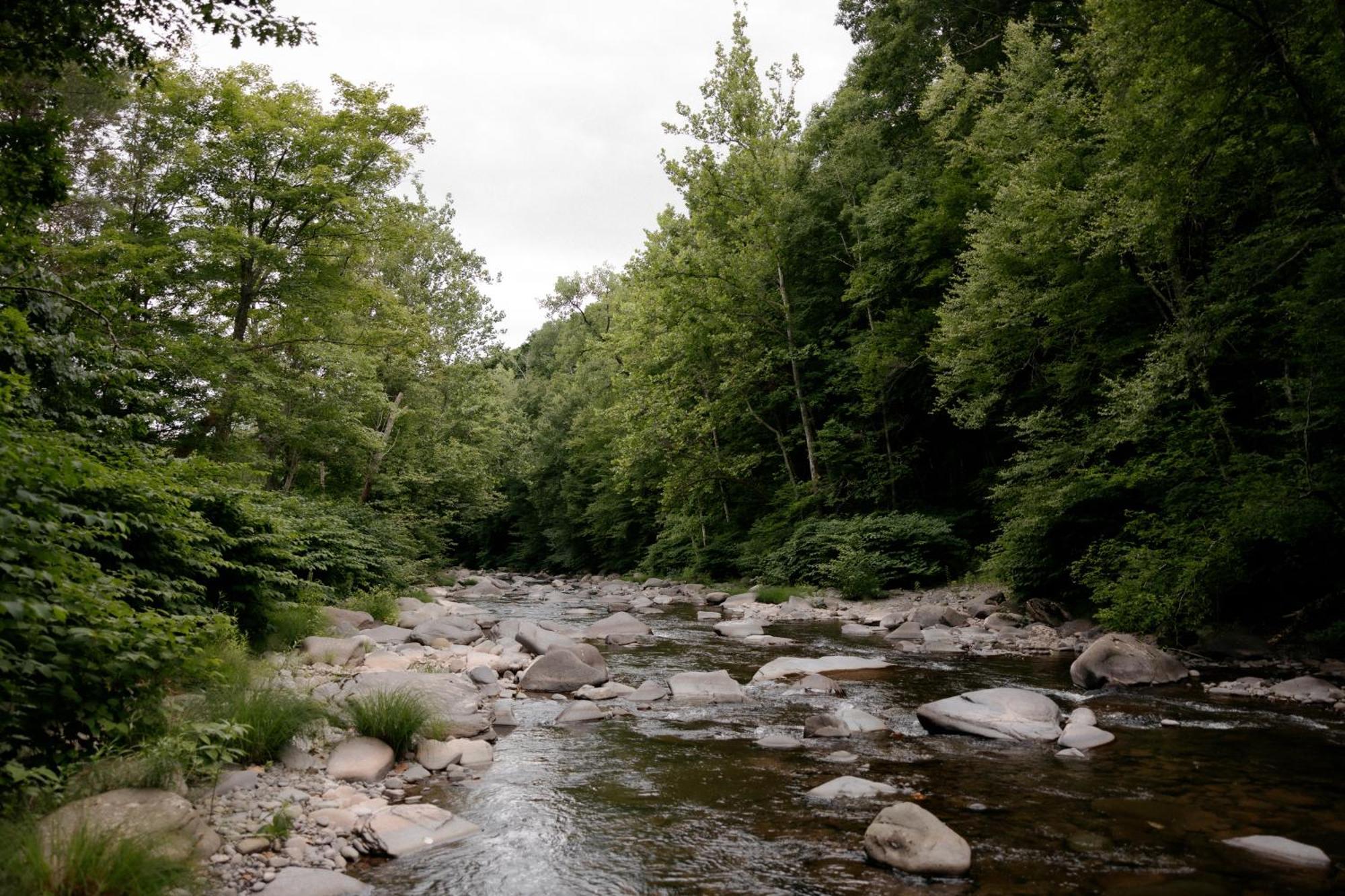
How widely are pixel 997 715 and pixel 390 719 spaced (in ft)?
19.6

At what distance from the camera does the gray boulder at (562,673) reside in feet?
30.5

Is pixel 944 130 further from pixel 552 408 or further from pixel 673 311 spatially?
pixel 552 408

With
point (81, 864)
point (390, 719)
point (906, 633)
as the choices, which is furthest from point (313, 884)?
point (906, 633)

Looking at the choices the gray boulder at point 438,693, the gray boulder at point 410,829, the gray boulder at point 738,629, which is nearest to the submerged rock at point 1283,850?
the gray boulder at point 410,829

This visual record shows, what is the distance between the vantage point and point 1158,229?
10.6 m

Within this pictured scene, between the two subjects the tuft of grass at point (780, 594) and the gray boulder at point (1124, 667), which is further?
the tuft of grass at point (780, 594)

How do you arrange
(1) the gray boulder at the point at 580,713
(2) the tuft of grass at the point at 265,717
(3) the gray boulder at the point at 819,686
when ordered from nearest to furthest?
(2) the tuft of grass at the point at 265,717 < (1) the gray boulder at the point at 580,713 < (3) the gray boulder at the point at 819,686

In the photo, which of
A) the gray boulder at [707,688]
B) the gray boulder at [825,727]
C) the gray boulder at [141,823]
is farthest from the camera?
the gray boulder at [707,688]

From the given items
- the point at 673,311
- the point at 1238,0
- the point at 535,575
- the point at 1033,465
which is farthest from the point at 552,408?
the point at 1238,0

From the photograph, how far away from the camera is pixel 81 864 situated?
3084 mm

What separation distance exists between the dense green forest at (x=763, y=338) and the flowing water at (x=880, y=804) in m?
2.51

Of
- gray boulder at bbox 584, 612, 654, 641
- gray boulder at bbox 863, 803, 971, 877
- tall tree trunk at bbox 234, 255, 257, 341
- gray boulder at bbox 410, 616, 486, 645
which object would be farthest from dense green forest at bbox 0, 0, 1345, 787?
gray boulder at bbox 584, 612, 654, 641

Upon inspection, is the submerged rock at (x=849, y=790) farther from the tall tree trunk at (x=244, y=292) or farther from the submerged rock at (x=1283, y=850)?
the tall tree trunk at (x=244, y=292)

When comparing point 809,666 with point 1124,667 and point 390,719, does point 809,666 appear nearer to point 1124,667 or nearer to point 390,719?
point 1124,667
